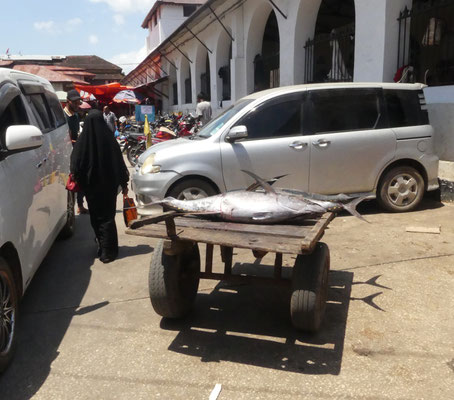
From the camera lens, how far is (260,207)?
10.4ft

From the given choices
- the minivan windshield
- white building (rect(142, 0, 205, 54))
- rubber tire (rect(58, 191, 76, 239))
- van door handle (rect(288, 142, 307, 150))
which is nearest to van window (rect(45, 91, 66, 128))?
rubber tire (rect(58, 191, 76, 239))

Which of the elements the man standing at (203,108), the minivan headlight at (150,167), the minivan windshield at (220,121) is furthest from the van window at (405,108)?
the man standing at (203,108)

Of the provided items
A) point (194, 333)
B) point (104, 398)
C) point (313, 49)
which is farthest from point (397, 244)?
point (313, 49)

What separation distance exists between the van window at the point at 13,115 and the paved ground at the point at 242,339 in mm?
1542

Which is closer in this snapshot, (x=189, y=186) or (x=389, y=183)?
(x=189, y=186)

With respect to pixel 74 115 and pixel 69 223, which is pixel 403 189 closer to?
pixel 69 223

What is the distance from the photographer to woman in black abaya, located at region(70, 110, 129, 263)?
467cm

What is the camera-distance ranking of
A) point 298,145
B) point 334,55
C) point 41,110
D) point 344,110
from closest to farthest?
point 41,110, point 298,145, point 344,110, point 334,55

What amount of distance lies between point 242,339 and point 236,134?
119 inches

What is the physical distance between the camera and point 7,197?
2.96 metres

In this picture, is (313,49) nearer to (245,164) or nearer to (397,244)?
(245,164)

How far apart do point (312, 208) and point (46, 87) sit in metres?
4.28

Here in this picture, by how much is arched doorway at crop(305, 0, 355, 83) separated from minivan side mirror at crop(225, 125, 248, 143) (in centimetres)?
481

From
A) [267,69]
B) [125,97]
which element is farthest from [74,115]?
[125,97]
